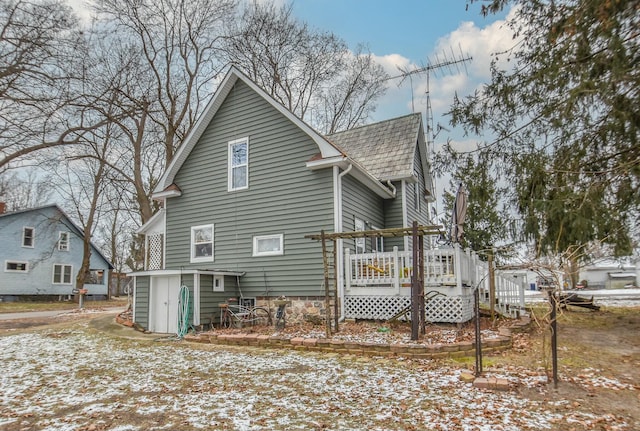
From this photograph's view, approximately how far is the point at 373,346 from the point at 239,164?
22.7 ft

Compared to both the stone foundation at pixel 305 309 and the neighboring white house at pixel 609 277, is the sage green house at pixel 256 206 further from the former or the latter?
the neighboring white house at pixel 609 277

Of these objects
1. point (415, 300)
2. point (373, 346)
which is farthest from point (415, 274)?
point (373, 346)

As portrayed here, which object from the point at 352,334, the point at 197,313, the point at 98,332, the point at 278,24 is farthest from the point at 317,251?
the point at 278,24

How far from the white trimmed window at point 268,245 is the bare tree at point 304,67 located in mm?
10779

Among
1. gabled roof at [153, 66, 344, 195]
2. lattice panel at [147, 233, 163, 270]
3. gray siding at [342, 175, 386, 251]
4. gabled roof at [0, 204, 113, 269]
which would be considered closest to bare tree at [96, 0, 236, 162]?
lattice panel at [147, 233, 163, 270]

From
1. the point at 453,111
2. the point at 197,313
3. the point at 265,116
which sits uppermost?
the point at 265,116

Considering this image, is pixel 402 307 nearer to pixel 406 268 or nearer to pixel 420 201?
pixel 406 268

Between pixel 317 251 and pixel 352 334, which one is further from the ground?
pixel 317 251

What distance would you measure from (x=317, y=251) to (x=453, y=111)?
179 inches

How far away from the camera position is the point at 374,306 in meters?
9.67

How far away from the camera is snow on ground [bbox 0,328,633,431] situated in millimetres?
4059

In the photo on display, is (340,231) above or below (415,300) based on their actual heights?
above

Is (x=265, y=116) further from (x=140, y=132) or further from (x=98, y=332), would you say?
(x=140, y=132)

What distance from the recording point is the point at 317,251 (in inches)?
404
